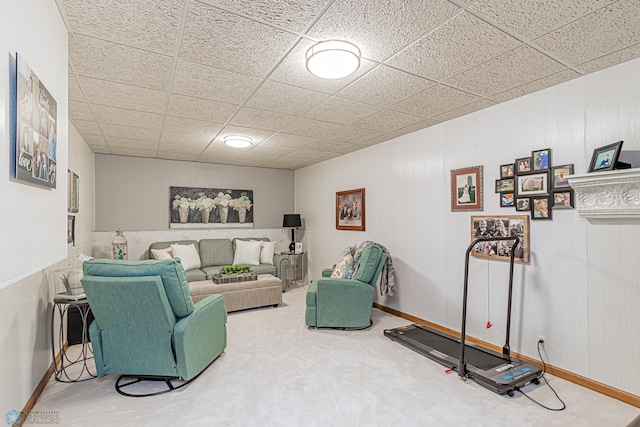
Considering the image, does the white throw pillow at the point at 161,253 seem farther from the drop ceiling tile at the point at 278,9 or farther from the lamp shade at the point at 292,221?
the drop ceiling tile at the point at 278,9

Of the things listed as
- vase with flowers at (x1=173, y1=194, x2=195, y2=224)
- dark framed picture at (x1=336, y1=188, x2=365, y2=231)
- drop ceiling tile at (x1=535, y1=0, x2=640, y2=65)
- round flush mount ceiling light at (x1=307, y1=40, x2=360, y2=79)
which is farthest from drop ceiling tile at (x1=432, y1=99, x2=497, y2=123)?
vase with flowers at (x1=173, y1=194, x2=195, y2=224)

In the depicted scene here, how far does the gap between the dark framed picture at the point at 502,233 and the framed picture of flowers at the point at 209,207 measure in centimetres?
446

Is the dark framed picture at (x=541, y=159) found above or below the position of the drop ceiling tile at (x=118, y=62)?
below

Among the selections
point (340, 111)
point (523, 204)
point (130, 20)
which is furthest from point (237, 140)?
point (523, 204)

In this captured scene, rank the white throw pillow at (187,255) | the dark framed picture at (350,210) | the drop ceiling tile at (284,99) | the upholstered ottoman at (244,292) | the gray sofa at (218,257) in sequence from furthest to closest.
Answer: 1. the gray sofa at (218,257)
2. the white throw pillow at (187,255)
3. the dark framed picture at (350,210)
4. the upholstered ottoman at (244,292)
5. the drop ceiling tile at (284,99)

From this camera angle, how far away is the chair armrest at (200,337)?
246 centimetres

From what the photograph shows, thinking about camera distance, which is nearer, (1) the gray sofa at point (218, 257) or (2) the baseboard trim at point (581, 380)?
(2) the baseboard trim at point (581, 380)

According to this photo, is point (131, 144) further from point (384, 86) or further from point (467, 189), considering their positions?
point (467, 189)

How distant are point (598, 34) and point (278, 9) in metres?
1.90

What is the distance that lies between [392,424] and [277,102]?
2.74 metres

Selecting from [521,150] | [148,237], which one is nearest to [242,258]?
[148,237]

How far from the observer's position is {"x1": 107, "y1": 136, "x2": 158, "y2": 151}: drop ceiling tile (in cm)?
443

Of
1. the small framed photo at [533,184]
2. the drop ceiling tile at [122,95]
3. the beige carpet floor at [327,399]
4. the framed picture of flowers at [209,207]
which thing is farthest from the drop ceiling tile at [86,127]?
the small framed photo at [533,184]

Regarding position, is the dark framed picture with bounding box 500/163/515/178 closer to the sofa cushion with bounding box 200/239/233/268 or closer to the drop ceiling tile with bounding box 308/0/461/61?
the drop ceiling tile with bounding box 308/0/461/61
